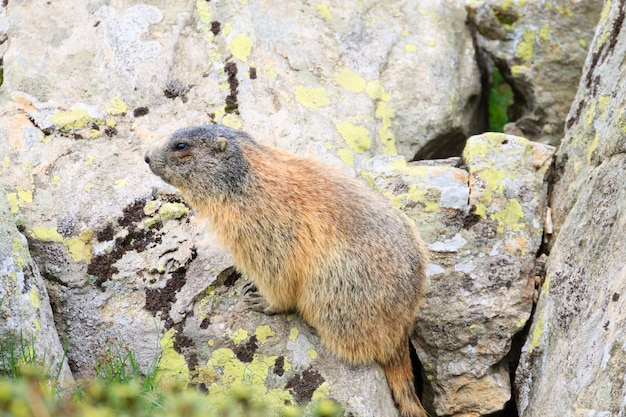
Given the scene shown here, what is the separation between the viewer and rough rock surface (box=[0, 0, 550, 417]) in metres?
7.32

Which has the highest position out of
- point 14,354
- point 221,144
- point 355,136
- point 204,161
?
point 221,144

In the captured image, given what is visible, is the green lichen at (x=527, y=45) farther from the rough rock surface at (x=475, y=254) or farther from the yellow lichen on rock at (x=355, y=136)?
the yellow lichen on rock at (x=355, y=136)

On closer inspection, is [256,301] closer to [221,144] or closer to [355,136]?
[221,144]

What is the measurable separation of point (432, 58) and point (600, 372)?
18.0 ft

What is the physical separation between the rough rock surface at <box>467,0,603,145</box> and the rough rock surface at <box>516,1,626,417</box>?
1.33 metres

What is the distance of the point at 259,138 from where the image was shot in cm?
875

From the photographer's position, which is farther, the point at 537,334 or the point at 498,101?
the point at 498,101

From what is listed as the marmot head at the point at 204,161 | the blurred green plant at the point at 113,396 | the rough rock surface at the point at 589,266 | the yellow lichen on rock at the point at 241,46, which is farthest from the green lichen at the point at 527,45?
the blurred green plant at the point at 113,396

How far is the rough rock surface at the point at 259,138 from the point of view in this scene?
7316 millimetres

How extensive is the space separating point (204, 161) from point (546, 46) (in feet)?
17.9

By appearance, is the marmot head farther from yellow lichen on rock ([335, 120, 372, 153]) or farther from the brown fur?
yellow lichen on rock ([335, 120, 372, 153])

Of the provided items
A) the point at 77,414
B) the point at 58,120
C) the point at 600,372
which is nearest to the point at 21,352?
the point at 58,120

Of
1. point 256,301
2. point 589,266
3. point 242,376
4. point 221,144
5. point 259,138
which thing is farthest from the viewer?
point 259,138

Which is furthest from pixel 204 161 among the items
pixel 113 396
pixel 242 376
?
pixel 113 396
